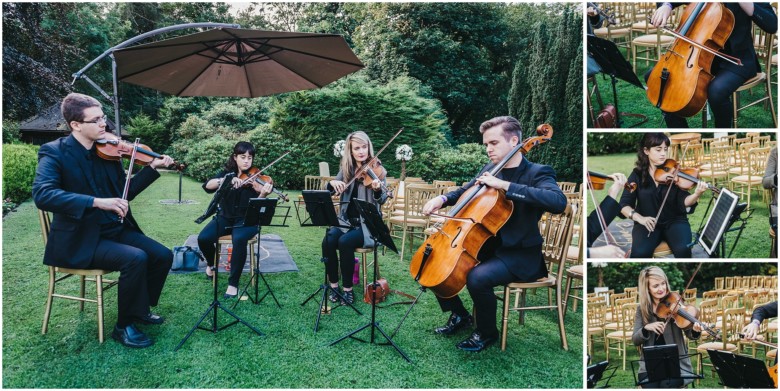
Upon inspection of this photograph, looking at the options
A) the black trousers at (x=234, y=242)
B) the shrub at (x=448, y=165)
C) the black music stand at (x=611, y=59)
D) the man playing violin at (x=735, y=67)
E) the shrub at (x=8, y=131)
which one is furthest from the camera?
the shrub at (x=448, y=165)

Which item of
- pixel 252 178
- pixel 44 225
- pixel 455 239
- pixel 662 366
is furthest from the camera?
pixel 252 178

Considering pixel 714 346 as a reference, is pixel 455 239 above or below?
above

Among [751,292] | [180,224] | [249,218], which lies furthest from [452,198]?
[180,224]

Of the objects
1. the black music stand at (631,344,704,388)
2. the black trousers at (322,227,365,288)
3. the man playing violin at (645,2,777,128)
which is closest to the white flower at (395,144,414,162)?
the black trousers at (322,227,365,288)

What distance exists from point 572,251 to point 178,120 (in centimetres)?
1846

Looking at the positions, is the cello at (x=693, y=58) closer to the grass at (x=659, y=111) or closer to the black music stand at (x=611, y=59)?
the black music stand at (x=611, y=59)

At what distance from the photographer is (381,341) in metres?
3.83

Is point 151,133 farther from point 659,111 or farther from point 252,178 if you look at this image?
point 659,111

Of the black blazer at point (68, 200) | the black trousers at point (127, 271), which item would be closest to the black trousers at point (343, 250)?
the black trousers at point (127, 271)

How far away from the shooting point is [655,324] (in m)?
3.75

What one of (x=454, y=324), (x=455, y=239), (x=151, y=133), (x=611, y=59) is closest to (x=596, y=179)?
(x=611, y=59)

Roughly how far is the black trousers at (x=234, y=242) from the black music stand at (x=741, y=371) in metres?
3.82

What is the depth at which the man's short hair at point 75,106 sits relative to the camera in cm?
362

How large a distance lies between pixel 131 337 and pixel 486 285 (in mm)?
2534
